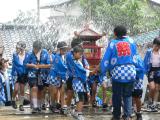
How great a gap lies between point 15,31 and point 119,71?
1531cm

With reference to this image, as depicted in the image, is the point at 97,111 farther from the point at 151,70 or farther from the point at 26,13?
Result: the point at 26,13

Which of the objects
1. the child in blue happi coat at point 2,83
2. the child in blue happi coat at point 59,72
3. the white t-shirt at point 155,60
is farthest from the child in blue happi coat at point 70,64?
the child in blue happi coat at point 2,83

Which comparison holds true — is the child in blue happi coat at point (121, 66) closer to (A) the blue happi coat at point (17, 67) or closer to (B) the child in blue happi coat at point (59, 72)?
(B) the child in blue happi coat at point (59, 72)

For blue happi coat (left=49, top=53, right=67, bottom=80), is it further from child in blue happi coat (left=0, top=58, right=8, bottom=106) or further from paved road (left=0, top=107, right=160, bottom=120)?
child in blue happi coat (left=0, top=58, right=8, bottom=106)

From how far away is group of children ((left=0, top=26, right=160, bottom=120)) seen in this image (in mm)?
9047

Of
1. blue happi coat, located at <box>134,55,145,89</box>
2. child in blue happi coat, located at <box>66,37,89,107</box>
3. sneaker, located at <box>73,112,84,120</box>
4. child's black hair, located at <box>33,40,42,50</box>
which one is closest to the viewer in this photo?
blue happi coat, located at <box>134,55,145,89</box>

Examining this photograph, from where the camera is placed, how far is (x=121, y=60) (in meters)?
8.98

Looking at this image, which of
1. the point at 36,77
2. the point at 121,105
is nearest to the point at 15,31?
the point at 36,77

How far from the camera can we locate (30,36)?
23.7m

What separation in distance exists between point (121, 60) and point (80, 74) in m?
1.44

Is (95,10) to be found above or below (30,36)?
above

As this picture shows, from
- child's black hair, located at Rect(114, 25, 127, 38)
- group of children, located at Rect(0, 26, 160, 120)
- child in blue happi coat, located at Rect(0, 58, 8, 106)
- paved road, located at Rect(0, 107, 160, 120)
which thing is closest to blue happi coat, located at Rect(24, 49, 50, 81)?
group of children, located at Rect(0, 26, 160, 120)

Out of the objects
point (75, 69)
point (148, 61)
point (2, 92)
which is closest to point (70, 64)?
point (75, 69)

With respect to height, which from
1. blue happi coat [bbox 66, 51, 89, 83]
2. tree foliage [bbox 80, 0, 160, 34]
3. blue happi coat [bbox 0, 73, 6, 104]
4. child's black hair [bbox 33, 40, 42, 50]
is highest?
tree foliage [bbox 80, 0, 160, 34]
